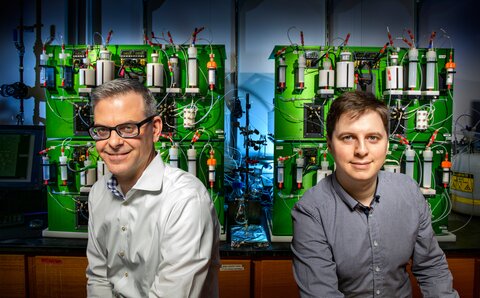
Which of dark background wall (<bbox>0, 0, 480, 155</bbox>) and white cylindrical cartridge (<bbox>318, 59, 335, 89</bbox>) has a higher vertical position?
dark background wall (<bbox>0, 0, 480, 155</bbox>)

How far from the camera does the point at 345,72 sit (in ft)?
9.11

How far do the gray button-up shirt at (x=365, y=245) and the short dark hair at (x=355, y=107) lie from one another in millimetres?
335

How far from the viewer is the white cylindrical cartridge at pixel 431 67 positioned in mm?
2803

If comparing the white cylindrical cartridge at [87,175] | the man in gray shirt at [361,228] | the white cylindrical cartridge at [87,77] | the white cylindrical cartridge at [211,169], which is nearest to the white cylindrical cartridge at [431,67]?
the man in gray shirt at [361,228]

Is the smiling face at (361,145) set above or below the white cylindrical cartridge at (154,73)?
below

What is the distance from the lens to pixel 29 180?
311cm

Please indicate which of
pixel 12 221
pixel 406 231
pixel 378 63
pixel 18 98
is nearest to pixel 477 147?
pixel 378 63

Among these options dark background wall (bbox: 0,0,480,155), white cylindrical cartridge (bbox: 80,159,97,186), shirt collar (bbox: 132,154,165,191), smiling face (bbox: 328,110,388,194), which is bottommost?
white cylindrical cartridge (bbox: 80,159,97,186)

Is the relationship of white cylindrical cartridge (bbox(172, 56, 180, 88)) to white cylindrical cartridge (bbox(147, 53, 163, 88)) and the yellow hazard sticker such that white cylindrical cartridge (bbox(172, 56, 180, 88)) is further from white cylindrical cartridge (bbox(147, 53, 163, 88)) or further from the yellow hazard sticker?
the yellow hazard sticker

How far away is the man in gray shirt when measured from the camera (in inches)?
59.7

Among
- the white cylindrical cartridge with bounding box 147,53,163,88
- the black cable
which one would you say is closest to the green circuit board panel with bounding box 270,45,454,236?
the white cylindrical cartridge with bounding box 147,53,163,88

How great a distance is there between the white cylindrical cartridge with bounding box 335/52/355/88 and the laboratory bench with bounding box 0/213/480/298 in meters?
1.41

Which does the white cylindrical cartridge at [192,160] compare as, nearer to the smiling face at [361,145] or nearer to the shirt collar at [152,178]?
the shirt collar at [152,178]

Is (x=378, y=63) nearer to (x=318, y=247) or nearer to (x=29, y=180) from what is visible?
(x=318, y=247)
